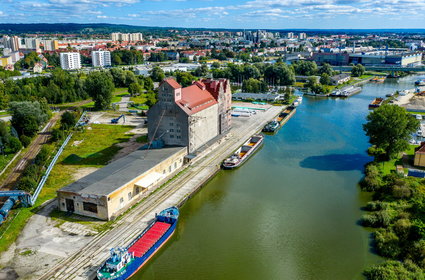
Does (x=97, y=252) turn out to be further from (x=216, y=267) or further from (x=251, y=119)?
(x=251, y=119)

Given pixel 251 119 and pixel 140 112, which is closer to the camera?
pixel 251 119

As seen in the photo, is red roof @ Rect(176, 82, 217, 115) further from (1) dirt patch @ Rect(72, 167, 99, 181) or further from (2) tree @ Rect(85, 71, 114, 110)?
(2) tree @ Rect(85, 71, 114, 110)

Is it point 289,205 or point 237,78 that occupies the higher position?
point 237,78

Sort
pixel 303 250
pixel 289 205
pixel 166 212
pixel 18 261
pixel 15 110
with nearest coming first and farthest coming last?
pixel 18 261 < pixel 303 250 < pixel 166 212 < pixel 289 205 < pixel 15 110

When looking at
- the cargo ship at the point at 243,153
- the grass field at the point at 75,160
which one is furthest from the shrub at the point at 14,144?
the cargo ship at the point at 243,153

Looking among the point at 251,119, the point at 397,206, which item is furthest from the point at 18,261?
the point at 251,119
